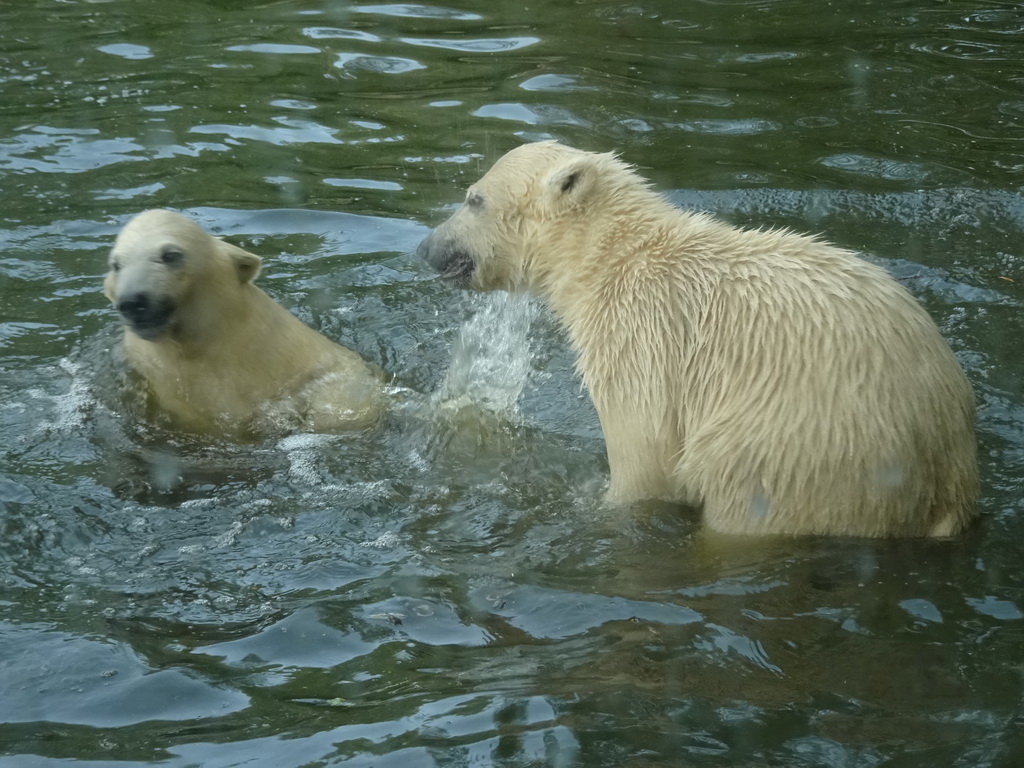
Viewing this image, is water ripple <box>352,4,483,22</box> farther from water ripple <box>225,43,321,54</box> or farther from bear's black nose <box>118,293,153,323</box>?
bear's black nose <box>118,293,153,323</box>

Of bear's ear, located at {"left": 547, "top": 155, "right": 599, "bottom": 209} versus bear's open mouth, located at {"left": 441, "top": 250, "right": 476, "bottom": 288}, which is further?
bear's open mouth, located at {"left": 441, "top": 250, "right": 476, "bottom": 288}

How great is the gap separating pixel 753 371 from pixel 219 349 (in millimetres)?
2454

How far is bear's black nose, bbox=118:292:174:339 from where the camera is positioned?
16.1ft

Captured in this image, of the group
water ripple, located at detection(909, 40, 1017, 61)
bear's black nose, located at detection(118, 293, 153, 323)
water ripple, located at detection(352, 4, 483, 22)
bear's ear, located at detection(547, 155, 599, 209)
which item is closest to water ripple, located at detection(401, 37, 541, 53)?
water ripple, located at detection(352, 4, 483, 22)

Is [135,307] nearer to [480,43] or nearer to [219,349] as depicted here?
[219,349]

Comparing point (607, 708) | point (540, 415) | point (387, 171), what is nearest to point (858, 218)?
point (540, 415)

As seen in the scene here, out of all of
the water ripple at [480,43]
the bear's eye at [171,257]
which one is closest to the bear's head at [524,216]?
the bear's eye at [171,257]

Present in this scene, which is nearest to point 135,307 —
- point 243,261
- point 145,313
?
point 145,313

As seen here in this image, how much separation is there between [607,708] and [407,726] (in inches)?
20.4

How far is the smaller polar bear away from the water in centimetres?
17

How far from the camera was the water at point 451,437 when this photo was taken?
317cm

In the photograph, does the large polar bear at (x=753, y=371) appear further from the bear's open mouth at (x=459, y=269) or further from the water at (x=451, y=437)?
the bear's open mouth at (x=459, y=269)

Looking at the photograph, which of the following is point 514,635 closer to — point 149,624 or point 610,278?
point 149,624

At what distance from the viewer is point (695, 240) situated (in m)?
4.50
